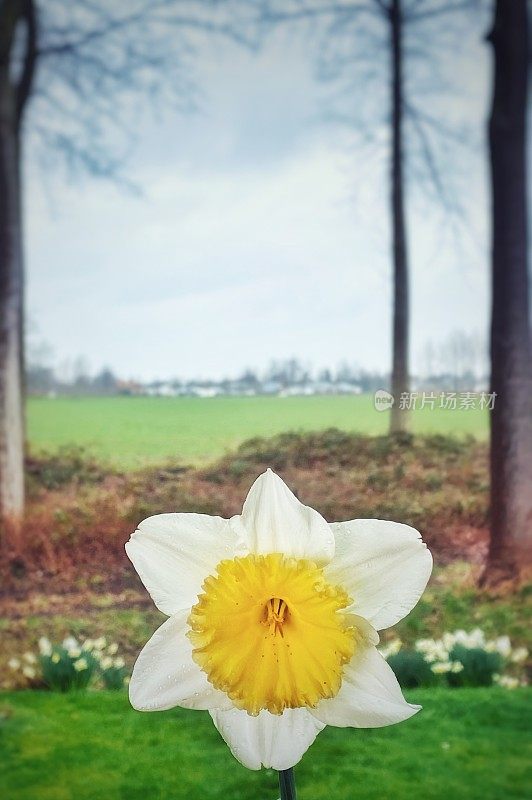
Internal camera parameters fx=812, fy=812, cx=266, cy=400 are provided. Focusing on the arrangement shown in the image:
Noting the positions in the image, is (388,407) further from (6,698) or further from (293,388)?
(6,698)

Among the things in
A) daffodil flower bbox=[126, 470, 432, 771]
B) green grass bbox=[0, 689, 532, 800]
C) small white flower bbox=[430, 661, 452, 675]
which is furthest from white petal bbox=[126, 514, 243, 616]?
small white flower bbox=[430, 661, 452, 675]

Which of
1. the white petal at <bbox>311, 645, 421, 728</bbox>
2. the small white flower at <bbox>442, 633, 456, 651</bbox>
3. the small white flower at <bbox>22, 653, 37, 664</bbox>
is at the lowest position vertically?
the small white flower at <bbox>22, 653, 37, 664</bbox>

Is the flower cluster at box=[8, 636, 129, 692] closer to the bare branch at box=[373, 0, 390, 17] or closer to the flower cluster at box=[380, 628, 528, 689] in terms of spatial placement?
the flower cluster at box=[380, 628, 528, 689]

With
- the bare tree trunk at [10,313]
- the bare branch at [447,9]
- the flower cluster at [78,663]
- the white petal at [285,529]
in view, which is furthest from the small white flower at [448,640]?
the bare branch at [447,9]

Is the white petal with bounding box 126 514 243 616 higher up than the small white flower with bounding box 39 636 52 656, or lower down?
higher up

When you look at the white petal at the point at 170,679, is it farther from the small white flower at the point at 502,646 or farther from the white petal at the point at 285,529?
the small white flower at the point at 502,646

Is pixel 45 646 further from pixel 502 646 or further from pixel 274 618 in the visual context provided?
pixel 274 618

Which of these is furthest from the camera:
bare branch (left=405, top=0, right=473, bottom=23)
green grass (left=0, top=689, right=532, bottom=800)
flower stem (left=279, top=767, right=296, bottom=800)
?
bare branch (left=405, top=0, right=473, bottom=23)

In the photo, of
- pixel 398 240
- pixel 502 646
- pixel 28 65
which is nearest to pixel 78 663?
pixel 502 646
